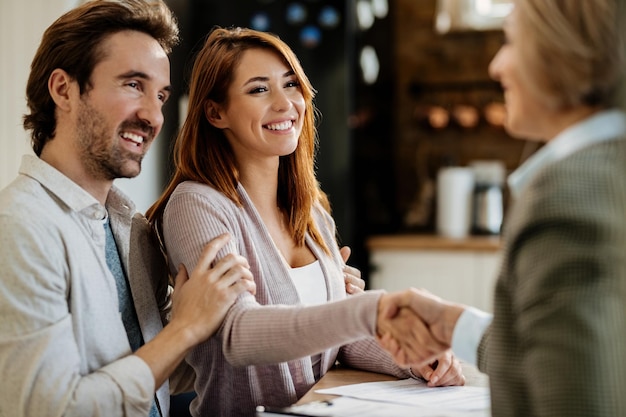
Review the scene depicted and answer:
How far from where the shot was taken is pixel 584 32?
88cm

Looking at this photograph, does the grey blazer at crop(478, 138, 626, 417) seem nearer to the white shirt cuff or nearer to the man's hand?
the white shirt cuff

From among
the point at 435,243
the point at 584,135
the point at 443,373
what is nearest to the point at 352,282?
the point at 443,373

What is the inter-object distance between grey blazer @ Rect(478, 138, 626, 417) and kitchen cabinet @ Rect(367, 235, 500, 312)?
2.77 meters

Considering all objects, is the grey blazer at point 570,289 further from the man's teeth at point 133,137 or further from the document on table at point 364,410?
the man's teeth at point 133,137

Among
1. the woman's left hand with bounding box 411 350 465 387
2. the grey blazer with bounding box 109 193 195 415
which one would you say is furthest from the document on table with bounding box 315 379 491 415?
the grey blazer with bounding box 109 193 195 415

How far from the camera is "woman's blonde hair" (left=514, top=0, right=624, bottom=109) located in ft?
2.87

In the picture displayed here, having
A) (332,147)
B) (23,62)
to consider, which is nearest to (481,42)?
(332,147)

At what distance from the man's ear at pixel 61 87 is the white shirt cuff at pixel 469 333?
900 mm

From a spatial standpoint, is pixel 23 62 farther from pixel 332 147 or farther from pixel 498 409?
pixel 498 409

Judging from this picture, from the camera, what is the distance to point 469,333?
1339 millimetres

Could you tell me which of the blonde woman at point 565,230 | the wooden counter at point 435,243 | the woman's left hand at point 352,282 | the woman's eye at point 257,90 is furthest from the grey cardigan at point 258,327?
the wooden counter at point 435,243

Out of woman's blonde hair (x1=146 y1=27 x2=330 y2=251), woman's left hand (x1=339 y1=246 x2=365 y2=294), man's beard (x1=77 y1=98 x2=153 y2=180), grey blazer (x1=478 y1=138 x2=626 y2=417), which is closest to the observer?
grey blazer (x1=478 y1=138 x2=626 y2=417)

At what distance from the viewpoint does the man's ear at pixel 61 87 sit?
4.95 ft

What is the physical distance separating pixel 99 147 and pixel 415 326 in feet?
2.37
